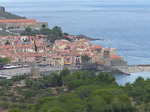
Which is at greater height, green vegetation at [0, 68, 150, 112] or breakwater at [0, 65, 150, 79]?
breakwater at [0, 65, 150, 79]

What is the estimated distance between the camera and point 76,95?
917 inches

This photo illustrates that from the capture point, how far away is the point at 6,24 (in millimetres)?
53562

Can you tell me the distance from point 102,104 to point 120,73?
14199 millimetres

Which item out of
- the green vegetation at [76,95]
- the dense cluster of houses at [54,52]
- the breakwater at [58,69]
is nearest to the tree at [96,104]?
the green vegetation at [76,95]

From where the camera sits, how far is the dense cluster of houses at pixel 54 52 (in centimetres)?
3698

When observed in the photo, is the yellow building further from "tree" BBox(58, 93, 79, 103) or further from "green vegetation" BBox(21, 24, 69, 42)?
"tree" BBox(58, 93, 79, 103)

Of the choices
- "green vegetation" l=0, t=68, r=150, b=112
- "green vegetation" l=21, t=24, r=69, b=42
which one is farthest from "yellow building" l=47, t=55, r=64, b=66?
"green vegetation" l=21, t=24, r=69, b=42

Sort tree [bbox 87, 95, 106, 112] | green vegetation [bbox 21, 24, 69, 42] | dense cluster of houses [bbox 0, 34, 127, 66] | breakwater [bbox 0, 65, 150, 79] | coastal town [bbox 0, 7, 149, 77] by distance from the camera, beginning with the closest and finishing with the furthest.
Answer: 1. tree [bbox 87, 95, 106, 112]
2. breakwater [bbox 0, 65, 150, 79]
3. coastal town [bbox 0, 7, 149, 77]
4. dense cluster of houses [bbox 0, 34, 127, 66]
5. green vegetation [bbox 21, 24, 69, 42]

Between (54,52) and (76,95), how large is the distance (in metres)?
16.1

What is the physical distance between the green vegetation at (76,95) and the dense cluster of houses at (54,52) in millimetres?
6890

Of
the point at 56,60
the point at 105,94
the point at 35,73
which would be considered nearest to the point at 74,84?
the point at 35,73

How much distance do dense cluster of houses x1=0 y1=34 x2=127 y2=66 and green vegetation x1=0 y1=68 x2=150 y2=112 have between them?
6890 millimetres

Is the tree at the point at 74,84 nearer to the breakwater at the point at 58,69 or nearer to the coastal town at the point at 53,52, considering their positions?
the breakwater at the point at 58,69

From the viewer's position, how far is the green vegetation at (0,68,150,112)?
20703 mm
